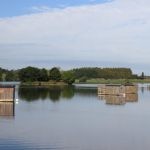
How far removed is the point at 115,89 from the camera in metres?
87.9

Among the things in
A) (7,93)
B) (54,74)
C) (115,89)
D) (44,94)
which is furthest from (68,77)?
(7,93)

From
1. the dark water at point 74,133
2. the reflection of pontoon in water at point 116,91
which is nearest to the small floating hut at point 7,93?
the dark water at point 74,133

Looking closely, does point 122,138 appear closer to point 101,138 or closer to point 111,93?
point 101,138

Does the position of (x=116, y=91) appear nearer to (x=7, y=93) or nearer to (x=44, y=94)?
(x=44, y=94)

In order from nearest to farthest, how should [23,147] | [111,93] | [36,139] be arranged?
[23,147] < [36,139] < [111,93]

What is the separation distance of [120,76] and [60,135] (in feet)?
554

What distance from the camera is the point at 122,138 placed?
28.2m

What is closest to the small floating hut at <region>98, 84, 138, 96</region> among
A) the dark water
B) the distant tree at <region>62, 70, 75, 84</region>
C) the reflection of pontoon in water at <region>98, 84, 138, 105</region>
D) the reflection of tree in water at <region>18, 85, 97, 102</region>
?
the reflection of pontoon in water at <region>98, 84, 138, 105</region>

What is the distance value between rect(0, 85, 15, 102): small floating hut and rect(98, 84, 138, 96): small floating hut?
3251 cm

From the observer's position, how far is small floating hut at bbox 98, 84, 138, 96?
87.2m

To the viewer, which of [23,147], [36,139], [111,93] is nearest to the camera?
[23,147]

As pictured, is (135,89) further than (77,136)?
Yes

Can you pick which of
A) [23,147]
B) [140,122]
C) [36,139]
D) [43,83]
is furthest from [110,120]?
[43,83]

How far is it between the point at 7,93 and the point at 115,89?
110ft
